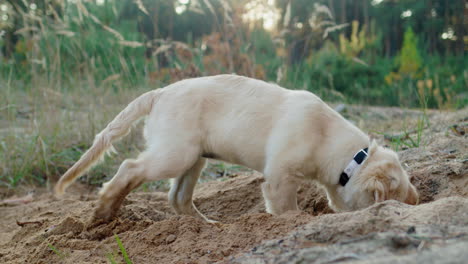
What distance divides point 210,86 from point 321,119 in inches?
32.0

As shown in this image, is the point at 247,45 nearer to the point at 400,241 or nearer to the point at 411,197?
the point at 411,197

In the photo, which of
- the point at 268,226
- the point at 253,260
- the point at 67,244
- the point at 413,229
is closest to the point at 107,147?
the point at 67,244

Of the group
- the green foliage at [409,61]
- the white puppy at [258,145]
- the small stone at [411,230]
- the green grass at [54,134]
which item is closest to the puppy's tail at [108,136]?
the white puppy at [258,145]

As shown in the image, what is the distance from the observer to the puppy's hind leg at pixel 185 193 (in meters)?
3.34

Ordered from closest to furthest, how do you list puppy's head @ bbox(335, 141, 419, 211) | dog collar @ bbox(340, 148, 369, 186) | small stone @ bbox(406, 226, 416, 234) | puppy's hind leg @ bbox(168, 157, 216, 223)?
small stone @ bbox(406, 226, 416, 234) < puppy's head @ bbox(335, 141, 419, 211) < dog collar @ bbox(340, 148, 369, 186) < puppy's hind leg @ bbox(168, 157, 216, 223)

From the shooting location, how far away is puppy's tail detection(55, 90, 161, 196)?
2.96m

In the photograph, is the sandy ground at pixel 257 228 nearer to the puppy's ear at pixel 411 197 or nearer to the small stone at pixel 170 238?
the small stone at pixel 170 238

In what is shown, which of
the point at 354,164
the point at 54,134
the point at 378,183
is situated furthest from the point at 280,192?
the point at 54,134

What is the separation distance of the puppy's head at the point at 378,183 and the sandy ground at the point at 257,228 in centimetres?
30

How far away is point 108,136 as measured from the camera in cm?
305

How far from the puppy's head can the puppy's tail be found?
150 cm

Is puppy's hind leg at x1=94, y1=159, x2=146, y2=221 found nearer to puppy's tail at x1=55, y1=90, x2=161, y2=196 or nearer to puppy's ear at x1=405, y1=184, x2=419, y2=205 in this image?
puppy's tail at x1=55, y1=90, x2=161, y2=196

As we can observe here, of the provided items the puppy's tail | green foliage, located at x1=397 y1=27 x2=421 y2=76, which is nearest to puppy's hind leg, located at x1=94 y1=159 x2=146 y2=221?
the puppy's tail

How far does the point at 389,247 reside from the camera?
1458 millimetres
